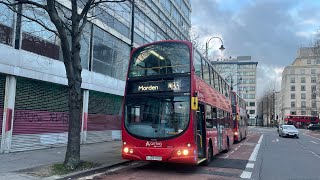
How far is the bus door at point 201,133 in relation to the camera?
475 inches

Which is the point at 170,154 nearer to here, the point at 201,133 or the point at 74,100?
the point at 201,133

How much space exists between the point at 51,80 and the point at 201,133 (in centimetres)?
761

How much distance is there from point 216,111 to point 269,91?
321 feet

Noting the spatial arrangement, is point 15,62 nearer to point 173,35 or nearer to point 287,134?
point 173,35

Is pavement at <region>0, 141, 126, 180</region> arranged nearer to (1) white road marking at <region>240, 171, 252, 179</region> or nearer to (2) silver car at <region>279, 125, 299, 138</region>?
(1) white road marking at <region>240, 171, 252, 179</region>

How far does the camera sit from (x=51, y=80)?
15.8 meters

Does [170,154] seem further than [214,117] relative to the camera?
No

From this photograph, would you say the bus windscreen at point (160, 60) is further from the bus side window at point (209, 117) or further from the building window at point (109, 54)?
the building window at point (109, 54)

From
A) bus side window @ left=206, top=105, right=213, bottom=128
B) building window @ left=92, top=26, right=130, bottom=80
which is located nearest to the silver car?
building window @ left=92, top=26, right=130, bottom=80

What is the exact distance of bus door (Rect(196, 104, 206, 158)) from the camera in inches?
475

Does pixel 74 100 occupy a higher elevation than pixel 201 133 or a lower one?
higher

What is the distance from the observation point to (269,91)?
352 feet

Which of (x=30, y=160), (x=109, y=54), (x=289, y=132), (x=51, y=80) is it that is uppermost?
(x=109, y=54)

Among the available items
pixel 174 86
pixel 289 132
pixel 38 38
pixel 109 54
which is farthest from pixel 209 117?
pixel 289 132
